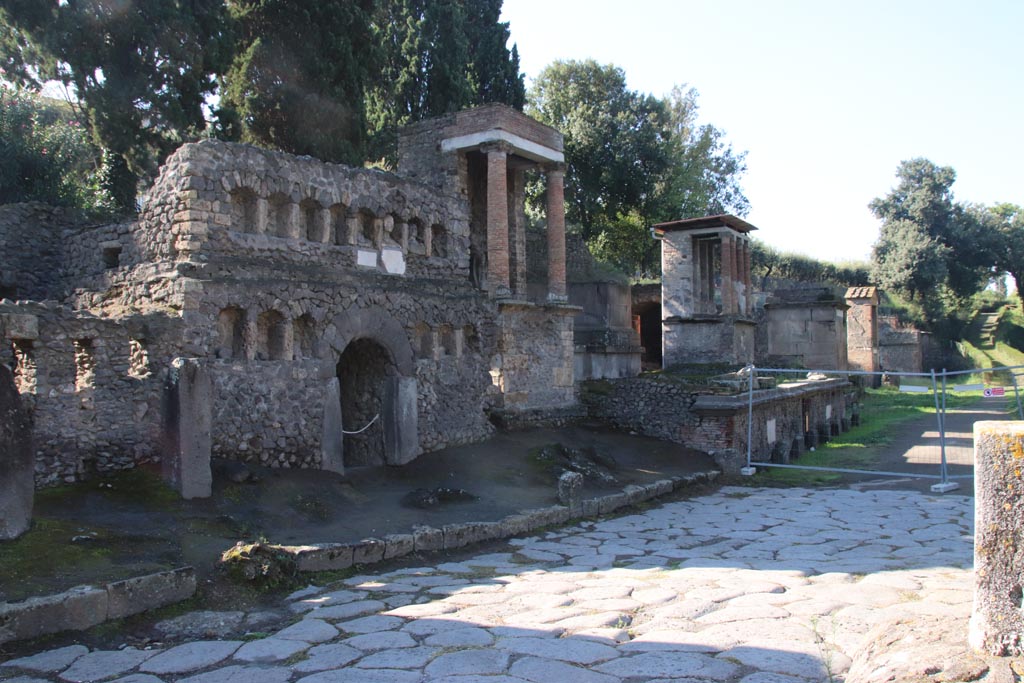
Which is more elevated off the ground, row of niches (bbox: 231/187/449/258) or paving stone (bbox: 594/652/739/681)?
row of niches (bbox: 231/187/449/258)

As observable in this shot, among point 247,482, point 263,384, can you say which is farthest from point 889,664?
point 263,384

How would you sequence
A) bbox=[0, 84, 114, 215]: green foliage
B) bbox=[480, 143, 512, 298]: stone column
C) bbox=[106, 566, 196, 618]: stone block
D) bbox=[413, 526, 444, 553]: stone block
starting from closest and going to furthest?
bbox=[106, 566, 196, 618]: stone block → bbox=[413, 526, 444, 553]: stone block → bbox=[480, 143, 512, 298]: stone column → bbox=[0, 84, 114, 215]: green foliage

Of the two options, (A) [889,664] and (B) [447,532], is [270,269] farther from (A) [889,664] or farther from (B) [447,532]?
(A) [889,664]

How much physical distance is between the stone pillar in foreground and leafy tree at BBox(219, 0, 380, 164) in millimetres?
18994

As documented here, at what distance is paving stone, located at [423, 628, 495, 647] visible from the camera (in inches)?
212

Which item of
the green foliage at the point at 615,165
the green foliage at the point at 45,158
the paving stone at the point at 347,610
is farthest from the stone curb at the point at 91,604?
the green foliage at the point at 615,165

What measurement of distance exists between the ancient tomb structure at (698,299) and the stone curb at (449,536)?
874 cm

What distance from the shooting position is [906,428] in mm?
21188

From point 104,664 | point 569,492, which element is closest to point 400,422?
point 569,492

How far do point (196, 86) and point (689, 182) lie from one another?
21.7 meters

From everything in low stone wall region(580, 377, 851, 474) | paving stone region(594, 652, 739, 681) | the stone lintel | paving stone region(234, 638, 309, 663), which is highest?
the stone lintel

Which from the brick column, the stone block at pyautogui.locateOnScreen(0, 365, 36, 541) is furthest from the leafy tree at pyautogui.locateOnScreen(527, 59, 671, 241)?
the stone block at pyautogui.locateOnScreen(0, 365, 36, 541)

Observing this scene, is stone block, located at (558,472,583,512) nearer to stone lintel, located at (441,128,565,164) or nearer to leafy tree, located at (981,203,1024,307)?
stone lintel, located at (441,128,565,164)

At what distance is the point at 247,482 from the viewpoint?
29.6ft
